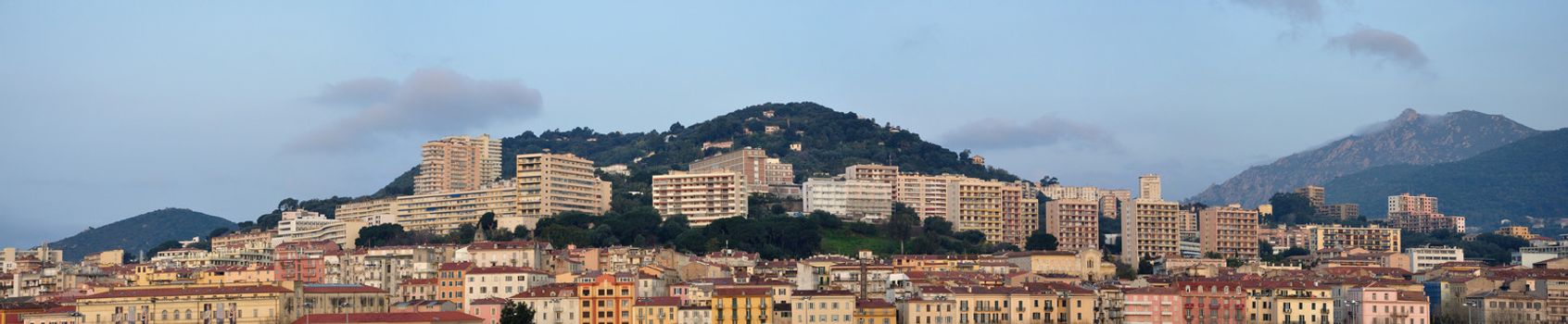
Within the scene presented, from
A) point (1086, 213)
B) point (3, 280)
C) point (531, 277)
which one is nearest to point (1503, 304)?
point (531, 277)

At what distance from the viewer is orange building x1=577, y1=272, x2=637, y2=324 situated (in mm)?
76750

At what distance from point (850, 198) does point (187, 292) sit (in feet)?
193

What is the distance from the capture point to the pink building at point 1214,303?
79.9 m

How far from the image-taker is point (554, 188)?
12419cm

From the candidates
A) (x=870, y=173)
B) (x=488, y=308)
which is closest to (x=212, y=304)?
(x=488, y=308)

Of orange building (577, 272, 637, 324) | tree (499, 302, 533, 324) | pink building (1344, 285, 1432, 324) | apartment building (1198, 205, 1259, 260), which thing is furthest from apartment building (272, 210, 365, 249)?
pink building (1344, 285, 1432, 324)

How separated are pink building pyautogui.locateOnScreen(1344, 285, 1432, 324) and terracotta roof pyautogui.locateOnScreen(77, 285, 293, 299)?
38.8 metres

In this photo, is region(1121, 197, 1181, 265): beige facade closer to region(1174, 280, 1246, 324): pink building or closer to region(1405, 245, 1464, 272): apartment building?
region(1405, 245, 1464, 272): apartment building

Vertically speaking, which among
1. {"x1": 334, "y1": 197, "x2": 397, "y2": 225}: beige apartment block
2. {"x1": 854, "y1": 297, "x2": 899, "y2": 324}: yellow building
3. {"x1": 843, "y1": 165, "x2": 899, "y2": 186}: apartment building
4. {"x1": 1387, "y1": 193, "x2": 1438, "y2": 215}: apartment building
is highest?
{"x1": 843, "y1": 165, "x2": 899, "y2": 186}: apartment building

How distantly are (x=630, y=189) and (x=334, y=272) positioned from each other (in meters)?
43.6

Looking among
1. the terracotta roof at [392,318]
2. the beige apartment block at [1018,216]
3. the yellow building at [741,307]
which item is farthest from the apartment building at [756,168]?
the terracotta roof at [392,318]

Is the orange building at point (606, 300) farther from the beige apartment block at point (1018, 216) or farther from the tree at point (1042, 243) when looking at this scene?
the beige apartment block at point (1018, 216)

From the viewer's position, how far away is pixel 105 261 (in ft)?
420

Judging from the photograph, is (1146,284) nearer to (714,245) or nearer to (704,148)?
(714,245)
